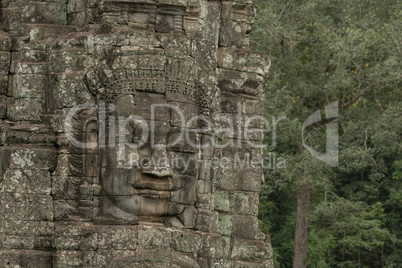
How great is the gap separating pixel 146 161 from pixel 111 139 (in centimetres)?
54

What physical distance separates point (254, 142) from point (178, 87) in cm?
218

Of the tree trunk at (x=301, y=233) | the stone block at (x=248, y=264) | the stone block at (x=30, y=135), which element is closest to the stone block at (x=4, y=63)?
the stone block at (x=30, y=135)

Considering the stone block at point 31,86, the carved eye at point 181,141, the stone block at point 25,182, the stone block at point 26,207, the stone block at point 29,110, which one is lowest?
the stone block at point 26,207

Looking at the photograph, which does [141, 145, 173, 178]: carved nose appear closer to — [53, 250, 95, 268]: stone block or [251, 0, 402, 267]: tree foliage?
[53, 250, 95, 268]: stone block

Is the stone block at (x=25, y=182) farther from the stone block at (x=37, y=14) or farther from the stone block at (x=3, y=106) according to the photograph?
the stone block at (x=37, y=14)

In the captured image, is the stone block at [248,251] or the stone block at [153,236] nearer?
the stone block at [153,236]

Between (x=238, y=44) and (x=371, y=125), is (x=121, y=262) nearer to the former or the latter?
(x=238, y=44)

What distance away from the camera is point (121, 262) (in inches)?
512

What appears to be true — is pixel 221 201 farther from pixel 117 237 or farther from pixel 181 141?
pixel 117 237

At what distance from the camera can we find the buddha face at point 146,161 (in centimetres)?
1325

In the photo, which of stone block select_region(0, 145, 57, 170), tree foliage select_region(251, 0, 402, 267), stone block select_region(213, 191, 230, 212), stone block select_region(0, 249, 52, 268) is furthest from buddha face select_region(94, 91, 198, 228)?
tree foliage select_region(251, 0, 402, 267)

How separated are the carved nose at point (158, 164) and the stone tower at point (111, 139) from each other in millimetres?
15

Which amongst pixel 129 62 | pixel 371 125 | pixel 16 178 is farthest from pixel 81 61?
pixel 371 125

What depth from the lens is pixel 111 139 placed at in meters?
13.3
